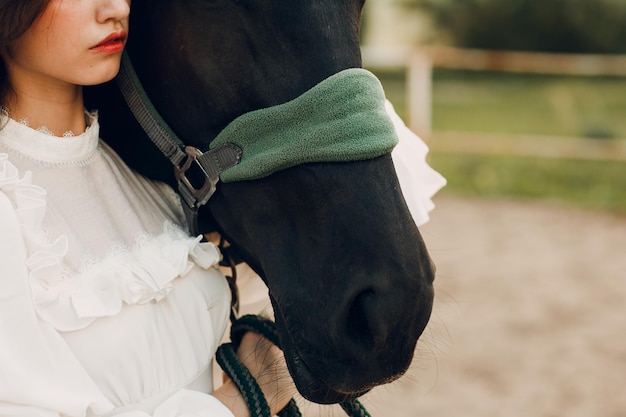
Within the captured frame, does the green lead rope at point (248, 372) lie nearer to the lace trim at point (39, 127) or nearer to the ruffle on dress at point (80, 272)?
the ruffle on dress at point (80, 272)

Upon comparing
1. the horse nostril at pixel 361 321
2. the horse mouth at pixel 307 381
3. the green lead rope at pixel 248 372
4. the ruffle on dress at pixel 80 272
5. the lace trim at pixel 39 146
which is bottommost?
the green lead rope at pixel 248 372

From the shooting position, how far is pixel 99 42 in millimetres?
1223

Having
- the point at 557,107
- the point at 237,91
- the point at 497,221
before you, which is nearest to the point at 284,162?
the point at 237,91

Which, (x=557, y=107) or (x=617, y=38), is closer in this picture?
(x=557, y=107)

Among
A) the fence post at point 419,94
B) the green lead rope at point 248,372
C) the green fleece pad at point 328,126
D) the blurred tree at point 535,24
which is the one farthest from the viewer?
the blurred tree at point 535,24

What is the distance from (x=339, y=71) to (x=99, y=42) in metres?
0.37

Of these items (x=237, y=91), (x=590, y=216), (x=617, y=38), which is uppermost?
(x=237, y=91)

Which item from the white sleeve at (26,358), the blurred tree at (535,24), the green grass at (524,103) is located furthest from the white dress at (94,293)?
the blurred tree at (535,24)

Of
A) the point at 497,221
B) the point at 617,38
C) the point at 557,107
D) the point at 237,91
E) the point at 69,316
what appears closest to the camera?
the point at 69,316

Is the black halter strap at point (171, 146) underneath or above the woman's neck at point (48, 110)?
underneath

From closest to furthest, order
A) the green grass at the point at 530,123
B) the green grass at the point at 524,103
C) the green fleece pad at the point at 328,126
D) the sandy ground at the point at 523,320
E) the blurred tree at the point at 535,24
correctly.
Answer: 1. the green fleece pad at the point at 328,126
2. the sandy ground at the point at 523,320
3. the green grass at the point at 530,123
4. the green grass at the point at 524,103
5. the blurred tree at the point at 535,24

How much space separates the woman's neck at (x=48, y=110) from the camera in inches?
50.2

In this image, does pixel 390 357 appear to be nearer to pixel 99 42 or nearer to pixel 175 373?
pixel 175 373

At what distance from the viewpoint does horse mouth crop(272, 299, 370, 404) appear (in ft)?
3.98
